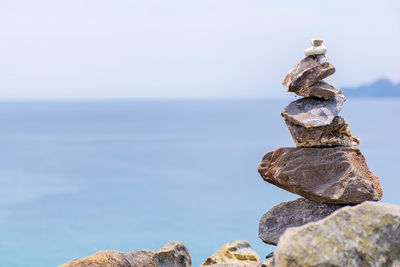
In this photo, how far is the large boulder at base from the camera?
4793 millimetres

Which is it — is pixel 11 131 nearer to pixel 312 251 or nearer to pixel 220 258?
pixel 220 258

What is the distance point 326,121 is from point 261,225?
6.18 ft

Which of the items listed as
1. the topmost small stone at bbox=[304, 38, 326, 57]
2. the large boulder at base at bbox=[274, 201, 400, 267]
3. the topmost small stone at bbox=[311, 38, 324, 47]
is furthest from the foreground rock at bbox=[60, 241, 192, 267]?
the topmost small stone at bbox=[311, 38, 324, 47]

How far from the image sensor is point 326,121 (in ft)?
25.8

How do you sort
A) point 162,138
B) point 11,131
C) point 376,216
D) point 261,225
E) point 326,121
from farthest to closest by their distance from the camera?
point 11,131 → point 162,138 → point 261,225 → point 326,121 → point 376,216

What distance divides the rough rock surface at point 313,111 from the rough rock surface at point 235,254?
3.78 m

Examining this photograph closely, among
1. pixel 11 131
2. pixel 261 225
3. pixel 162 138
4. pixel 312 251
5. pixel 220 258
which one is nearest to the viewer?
pixel 312 251

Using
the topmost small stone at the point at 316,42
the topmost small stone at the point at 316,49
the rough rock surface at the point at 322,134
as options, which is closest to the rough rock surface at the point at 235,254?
the rough rock surface at the point at 322,134

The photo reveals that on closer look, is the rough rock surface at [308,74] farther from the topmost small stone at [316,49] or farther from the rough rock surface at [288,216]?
the rough rock surface at [288,216]

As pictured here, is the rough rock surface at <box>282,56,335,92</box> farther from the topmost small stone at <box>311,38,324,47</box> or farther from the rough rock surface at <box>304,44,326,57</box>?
the topmost small stone at <box>311,38,324,47</box>

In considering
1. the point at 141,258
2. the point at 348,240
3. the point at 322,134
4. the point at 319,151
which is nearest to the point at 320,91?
the point at 322,134

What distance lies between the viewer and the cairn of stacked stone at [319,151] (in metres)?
7.95

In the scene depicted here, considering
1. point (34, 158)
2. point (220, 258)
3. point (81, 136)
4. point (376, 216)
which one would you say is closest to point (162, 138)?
point (81, 136)

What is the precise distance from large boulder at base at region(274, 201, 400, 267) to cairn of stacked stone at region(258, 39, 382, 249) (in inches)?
108
